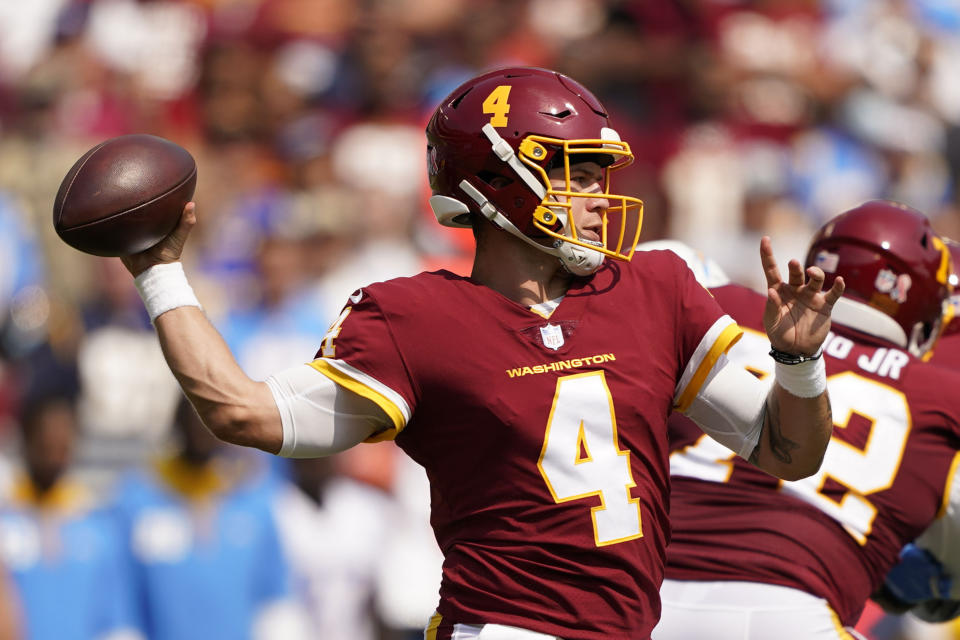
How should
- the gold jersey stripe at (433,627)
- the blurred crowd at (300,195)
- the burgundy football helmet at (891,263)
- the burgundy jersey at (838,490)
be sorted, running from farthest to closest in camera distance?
the blurred crowd at (300,195) → the burgundy football helmet at (891,263) → the burgundy jersey at (838,490) → the gold jersey stripe at (433,627)

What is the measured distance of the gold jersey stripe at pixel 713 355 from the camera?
359 cm

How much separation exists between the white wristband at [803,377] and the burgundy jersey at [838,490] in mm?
738

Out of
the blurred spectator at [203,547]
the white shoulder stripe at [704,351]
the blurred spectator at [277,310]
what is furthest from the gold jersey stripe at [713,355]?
the blurred spectator at [277,310]

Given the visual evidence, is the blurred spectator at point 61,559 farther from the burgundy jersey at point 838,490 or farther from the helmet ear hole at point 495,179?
the helmet ear hole at point 495,179

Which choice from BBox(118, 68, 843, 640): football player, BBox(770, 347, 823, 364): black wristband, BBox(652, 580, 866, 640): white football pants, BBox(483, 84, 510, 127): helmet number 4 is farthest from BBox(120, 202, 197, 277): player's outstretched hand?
BBox(652, 580, 866, 640): white football pants

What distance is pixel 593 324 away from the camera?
3549 mm

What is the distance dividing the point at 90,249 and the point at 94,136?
6481 millimetres

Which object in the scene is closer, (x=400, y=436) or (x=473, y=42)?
(x=400, y=436)

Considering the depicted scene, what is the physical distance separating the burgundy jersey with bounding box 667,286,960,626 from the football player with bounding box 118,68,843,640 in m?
0.70

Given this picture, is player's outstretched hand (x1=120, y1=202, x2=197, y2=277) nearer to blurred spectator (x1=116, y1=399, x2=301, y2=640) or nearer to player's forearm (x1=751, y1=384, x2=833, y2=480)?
player's forearm (x1=751, y1=384, x2=833, y2=480)

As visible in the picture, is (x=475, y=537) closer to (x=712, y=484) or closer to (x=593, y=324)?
(x=593, y=324)

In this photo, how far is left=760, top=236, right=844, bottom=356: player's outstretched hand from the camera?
3.41 meters

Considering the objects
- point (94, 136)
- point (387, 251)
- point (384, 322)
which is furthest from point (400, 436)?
point (94, 136)

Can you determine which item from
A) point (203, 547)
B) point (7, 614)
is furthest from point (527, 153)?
point (203, 547)
